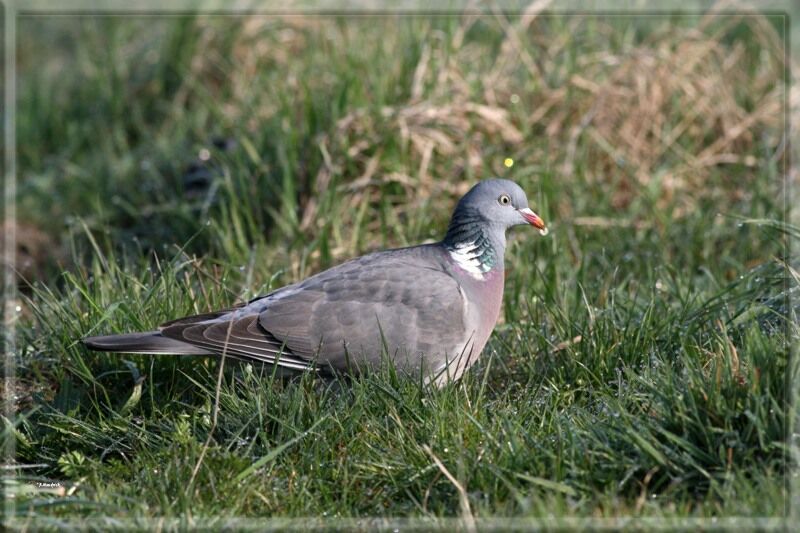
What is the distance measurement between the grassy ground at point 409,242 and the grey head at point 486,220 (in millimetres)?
282

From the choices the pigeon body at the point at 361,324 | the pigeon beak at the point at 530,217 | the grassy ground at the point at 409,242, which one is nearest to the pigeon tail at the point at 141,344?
the pigeon body at the point at 361,324

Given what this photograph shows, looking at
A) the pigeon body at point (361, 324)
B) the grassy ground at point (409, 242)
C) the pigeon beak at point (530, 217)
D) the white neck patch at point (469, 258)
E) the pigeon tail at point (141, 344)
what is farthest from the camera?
the pigeon beak at point (530, 217)

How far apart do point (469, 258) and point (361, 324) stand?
599mm

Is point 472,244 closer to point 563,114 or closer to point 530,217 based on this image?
point 530,217

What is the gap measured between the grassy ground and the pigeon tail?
7.0 inches

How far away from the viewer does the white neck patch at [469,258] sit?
4.11 metres

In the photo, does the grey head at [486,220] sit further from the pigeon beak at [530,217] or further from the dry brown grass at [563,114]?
the dry brown grass at [563,114]

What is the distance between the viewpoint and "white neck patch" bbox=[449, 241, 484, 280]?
4113mm

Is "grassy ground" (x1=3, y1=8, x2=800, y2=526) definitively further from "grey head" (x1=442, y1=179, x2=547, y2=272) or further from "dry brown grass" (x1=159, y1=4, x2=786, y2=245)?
"grey head" (x1=442, y1=179, x2=547, y2=272)

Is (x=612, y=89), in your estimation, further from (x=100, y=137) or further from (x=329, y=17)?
(x=100, y=137)

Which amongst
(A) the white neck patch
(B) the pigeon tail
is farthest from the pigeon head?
(B) the pigeon tail

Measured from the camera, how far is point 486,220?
4.20m

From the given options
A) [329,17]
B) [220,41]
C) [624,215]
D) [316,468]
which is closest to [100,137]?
[220,41]

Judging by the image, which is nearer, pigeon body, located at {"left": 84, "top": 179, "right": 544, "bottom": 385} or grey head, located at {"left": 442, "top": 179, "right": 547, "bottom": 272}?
pigeon body, located at {"left": 84, "top": 179, "right": 544, "bottom": 385}
